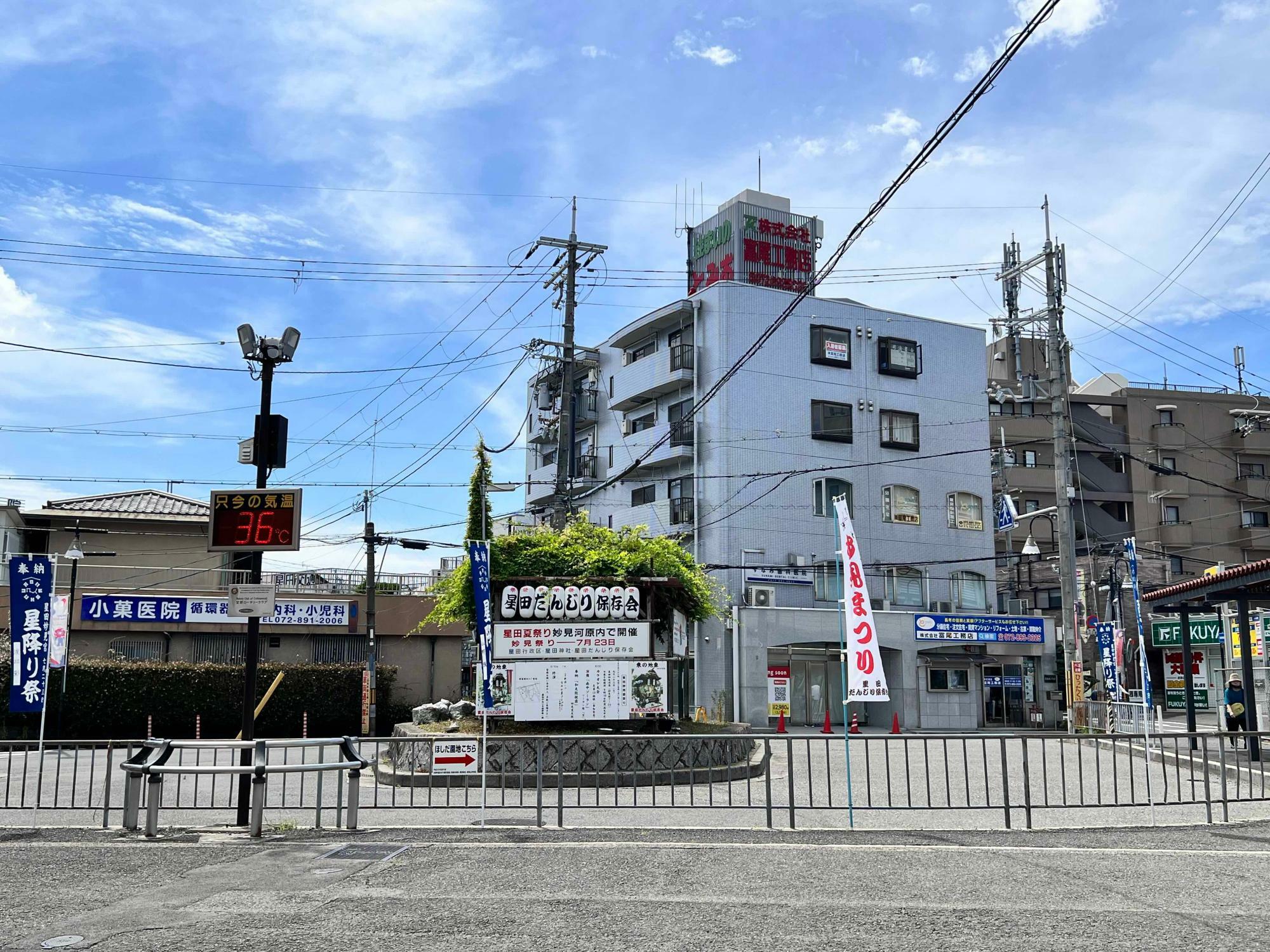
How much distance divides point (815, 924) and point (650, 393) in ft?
123

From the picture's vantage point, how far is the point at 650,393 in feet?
145

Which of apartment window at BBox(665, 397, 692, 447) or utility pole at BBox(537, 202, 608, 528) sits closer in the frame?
utility pole at BBox(537, 202, 608, 528)

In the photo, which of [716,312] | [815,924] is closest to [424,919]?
[815,924]

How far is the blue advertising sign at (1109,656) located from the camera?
25.9 meters

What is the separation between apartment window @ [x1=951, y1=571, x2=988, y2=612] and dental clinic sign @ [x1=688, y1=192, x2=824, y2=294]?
520 inches

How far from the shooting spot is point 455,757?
43.3ft

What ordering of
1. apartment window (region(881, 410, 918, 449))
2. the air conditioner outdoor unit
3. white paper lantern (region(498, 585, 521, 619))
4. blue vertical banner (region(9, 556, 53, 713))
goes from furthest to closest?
apartment window (region(881, 410, 918, 449)) < the air conditioner outdoor unit < white paper lantern (region(498, 585, 521, 619)) < blue vertical banner (region(9, 556, 53, 713))

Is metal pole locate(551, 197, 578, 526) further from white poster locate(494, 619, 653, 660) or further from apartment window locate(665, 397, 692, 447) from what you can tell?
apartment window locate(665, 397, 692, 447)

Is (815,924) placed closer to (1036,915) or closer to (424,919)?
(1036,915)

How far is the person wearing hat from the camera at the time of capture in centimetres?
2180

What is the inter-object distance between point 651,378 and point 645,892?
118 ft

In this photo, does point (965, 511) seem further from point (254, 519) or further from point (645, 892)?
point (645, 892)

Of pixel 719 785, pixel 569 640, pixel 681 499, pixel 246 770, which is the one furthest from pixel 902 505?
Answer: pixel 246 770

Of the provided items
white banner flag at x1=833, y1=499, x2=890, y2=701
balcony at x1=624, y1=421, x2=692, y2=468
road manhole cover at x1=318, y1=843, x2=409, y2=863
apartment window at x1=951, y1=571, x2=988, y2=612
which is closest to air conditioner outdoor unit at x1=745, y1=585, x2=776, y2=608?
balcony at x1=624, y1=421, x2=692, y2=468
